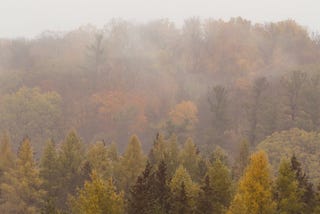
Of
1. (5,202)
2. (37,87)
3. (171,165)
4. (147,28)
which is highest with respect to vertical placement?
(147,28)

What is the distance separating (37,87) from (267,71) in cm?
4959

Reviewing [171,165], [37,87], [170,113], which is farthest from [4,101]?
[171,165]

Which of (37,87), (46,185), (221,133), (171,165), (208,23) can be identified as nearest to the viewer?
(46,185)

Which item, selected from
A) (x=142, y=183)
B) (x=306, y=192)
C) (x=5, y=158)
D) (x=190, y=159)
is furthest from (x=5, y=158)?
(x=306, y=192)

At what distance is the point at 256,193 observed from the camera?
1194 inches

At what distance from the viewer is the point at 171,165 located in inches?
1954

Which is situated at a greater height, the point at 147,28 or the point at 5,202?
the point at 147,28

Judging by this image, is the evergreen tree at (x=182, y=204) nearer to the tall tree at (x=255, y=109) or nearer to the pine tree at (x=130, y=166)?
the pine tree at (x=130, y=166)

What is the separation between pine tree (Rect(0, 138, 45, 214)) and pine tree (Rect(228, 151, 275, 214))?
20.9 metres

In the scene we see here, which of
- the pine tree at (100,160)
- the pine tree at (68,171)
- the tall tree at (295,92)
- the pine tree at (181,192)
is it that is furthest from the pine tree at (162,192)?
the tall tree at (295,92)

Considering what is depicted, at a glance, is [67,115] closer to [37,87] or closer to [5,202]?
[37,87]

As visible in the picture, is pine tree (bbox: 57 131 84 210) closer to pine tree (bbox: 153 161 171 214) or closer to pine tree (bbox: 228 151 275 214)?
pine tree (bbox: 153 161 171 214)

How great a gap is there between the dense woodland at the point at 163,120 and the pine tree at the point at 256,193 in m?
0.07

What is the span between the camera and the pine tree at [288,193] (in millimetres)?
29750
